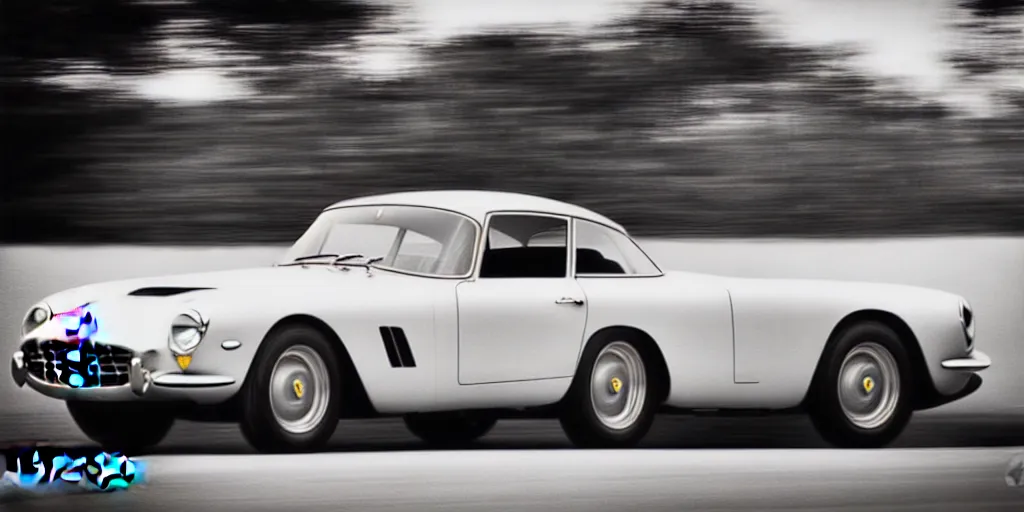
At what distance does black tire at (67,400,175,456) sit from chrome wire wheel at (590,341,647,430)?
6.49ft

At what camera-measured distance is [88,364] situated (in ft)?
19.5

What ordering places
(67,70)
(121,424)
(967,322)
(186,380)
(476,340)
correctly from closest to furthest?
(186,380) < (476,340) < (121,424) < (967,322) < (67,70)

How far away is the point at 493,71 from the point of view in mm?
8555

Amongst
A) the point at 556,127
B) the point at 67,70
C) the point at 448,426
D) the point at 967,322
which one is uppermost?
the point at 67,70

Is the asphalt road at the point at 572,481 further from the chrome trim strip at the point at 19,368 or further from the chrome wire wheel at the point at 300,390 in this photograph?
the chrome trim strip at the point at 19,368

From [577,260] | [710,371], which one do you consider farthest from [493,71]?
[710,371]

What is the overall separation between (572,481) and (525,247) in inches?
61.6

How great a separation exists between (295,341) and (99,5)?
124 inches

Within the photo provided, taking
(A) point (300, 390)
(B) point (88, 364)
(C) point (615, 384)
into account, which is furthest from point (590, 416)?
(B) point (88, 364)

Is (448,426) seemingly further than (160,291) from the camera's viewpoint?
Yes

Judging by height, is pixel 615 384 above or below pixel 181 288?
below

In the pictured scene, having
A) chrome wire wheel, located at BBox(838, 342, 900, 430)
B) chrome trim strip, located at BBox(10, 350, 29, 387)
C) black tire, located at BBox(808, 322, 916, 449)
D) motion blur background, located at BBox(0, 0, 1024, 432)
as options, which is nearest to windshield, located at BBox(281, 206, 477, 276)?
motion blur background, located at BBox(0, 0, 1024, 432)

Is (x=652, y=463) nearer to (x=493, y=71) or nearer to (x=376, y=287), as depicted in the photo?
(x=376, y=287)

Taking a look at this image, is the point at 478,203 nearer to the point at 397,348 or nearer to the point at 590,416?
the point at 397,348
